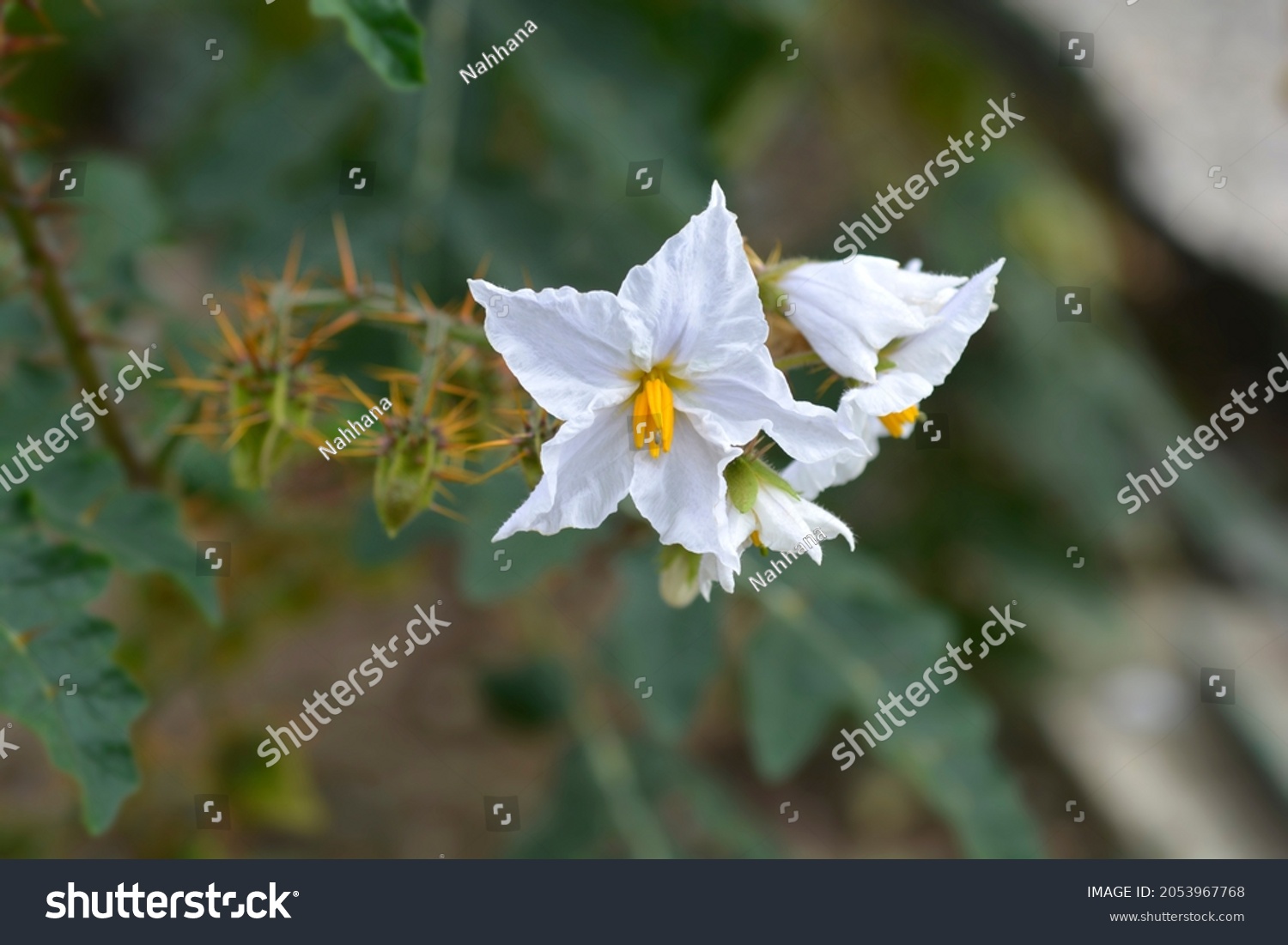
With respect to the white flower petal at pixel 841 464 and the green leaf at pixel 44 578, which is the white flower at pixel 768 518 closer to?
the white flower petal at pixel 841 464

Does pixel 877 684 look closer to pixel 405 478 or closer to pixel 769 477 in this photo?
pixel 769 477

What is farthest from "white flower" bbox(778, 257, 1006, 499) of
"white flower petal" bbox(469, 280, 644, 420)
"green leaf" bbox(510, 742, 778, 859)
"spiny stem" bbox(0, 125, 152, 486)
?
"green leaf" bbox(510, 742, 778, 859)

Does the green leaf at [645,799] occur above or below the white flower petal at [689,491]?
below

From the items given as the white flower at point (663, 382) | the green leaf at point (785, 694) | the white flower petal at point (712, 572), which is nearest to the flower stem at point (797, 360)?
the white flower at point (663, 382)

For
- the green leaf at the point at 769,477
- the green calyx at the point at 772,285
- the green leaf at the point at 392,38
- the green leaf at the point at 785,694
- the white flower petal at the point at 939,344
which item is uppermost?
the white flower petal at the point at 939,344

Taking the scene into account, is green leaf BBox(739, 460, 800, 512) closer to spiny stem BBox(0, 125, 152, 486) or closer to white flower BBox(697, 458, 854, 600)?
white flower BBox(697, 458, 854, 600)

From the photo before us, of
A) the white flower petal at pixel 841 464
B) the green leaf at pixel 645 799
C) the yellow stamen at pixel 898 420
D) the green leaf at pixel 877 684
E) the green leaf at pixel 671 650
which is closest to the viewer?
the white flower petal at pixel 841 464
